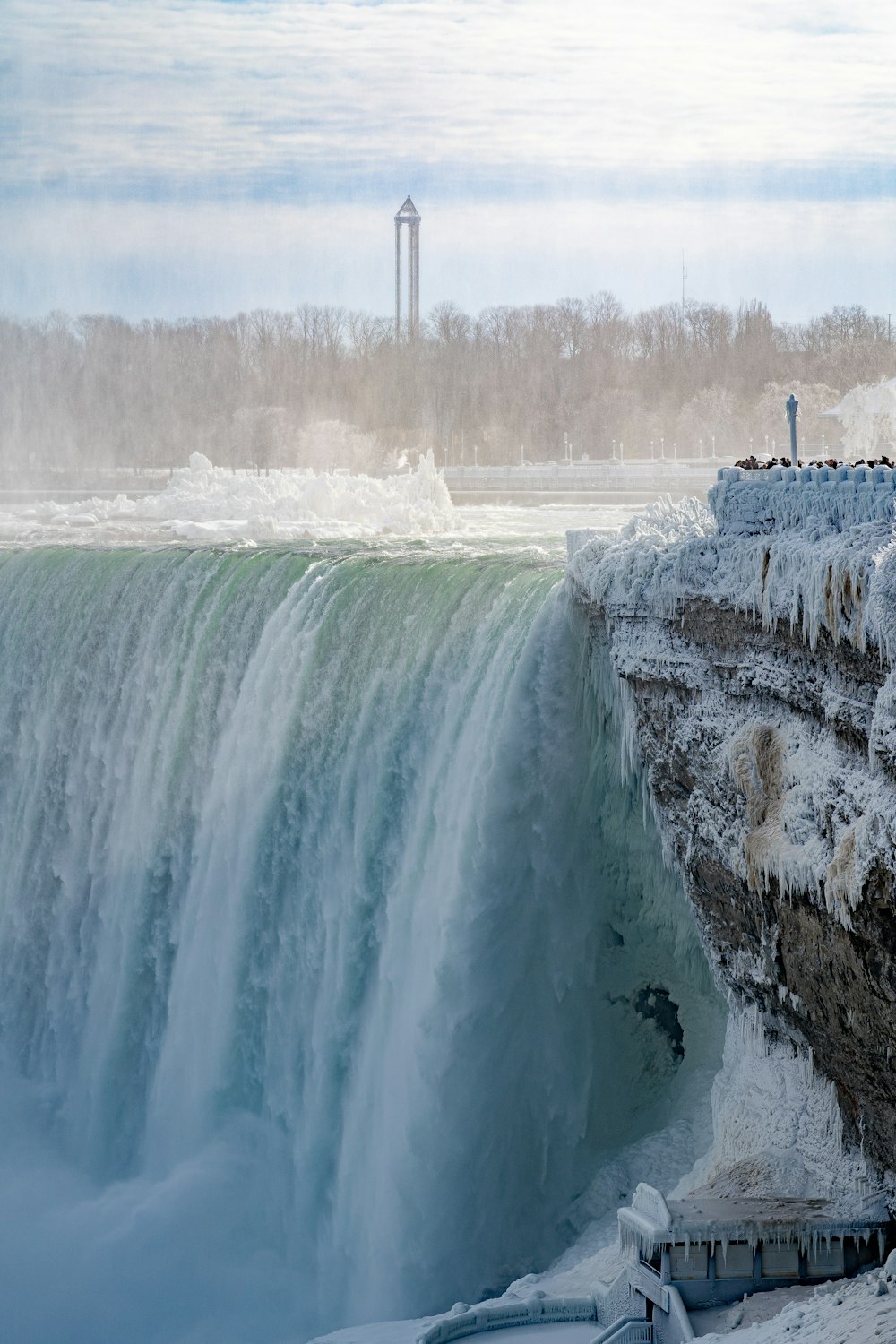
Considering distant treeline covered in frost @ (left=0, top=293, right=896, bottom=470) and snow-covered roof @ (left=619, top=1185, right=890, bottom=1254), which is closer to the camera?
snow-covered roof @ (left=619, top=1185, right=890, bottom=1254)

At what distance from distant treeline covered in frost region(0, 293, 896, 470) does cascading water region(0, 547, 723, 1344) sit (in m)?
25.4

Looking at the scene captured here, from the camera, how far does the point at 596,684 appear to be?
10.5 meters

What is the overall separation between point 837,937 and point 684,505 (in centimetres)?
332

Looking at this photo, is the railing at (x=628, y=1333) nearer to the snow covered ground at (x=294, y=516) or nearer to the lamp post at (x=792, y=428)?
the lamp post at (x=792, y=428)

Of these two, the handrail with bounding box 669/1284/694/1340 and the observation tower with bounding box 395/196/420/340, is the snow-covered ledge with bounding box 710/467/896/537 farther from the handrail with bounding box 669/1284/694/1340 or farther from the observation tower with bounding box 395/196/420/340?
the observation tower with bounding box 395/196/420/340

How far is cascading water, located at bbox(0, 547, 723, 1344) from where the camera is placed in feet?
35.3

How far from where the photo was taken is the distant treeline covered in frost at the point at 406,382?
39.4 meters

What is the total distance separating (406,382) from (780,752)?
128 ft

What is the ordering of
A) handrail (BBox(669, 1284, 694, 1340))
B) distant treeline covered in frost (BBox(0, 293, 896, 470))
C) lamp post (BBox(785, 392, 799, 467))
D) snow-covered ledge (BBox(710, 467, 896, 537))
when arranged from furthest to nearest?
distant treeline covered in frost (BBox(0, 293, 896, 470)), lamp post (BBox(785, 392, 799, 467)), handrail (BBox(669, 1284, 694, 1340)), snow-covered ledge (BBox(710, 467, 896, 537))

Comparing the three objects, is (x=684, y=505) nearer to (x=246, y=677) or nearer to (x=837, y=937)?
(x=837, y=937)

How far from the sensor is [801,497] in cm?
821

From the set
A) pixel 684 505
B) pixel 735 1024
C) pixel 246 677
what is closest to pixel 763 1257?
pixel 735 1024

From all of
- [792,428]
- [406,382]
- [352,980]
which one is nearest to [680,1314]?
[352,980]

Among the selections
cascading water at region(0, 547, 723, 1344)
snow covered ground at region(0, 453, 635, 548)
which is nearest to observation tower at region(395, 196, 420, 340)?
snow covered ground at region(0, 453, 635, 548)
